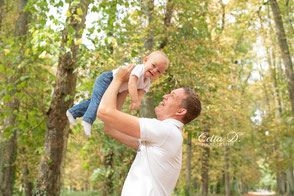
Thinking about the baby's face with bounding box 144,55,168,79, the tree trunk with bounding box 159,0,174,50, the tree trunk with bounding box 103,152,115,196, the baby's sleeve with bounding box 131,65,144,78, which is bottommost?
the tree trunk with bounding box 103,152,115,196

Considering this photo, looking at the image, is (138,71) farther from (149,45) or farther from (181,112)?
(149,45)

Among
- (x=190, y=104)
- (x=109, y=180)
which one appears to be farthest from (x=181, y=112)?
(x=109, y=180)

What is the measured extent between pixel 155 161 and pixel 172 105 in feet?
1.59

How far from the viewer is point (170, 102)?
231cm

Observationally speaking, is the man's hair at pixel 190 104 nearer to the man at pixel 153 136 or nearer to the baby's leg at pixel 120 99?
the man at pixel 153 136

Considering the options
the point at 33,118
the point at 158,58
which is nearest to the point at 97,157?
the point at 33,118

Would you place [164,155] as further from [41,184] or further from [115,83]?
[41,184]

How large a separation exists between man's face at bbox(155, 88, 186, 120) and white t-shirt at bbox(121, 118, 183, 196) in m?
0.15

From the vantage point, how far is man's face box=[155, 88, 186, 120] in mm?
2270

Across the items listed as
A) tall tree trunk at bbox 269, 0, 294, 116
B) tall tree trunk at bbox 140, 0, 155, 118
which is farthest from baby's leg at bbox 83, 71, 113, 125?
tall tree trunk at bbox 269, 0, 294, 116

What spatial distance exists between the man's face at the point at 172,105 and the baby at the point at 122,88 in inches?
9.8

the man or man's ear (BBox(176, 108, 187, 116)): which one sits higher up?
man's ear (BBox(176, 108, 187, 116))

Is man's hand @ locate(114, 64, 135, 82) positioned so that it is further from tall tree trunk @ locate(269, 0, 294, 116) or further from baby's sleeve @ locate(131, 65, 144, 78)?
tall tree trunk @ locate(269, 0, 294, 116)

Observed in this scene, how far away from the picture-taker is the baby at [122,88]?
92.1 inches
